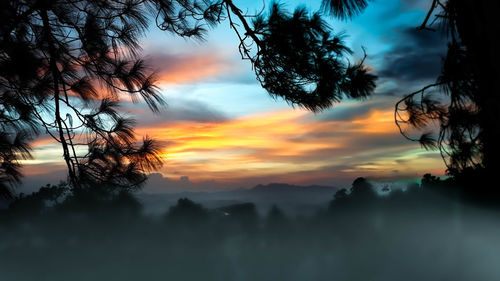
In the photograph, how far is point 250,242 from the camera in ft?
12.9

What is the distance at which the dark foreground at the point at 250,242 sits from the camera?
3553 mm

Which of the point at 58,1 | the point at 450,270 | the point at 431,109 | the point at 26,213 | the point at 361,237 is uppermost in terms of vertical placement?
the point at 58,1

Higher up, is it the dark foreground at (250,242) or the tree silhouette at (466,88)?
the tree silhouette at (466,88)

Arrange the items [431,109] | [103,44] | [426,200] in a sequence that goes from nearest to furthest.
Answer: [103,44]
[431,109]
[426,200]

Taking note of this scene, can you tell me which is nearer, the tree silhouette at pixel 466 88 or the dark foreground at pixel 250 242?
the tree silhouette at pixel 466 88

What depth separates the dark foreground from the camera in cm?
355

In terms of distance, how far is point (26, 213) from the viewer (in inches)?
123

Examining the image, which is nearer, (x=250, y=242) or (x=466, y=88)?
(x=466, y=88)

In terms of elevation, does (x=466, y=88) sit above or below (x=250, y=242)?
above

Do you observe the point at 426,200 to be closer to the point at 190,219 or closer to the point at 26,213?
the point at 190,219

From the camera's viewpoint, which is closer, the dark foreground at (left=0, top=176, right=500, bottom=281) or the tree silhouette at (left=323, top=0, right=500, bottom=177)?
the tree silhouette at (left=323, top=0, right=500, bottom=177)

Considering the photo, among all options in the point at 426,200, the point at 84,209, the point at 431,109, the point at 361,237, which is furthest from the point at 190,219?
the point at 426,200

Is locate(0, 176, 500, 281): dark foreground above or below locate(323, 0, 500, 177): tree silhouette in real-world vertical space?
below

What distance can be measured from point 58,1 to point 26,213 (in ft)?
5.76
